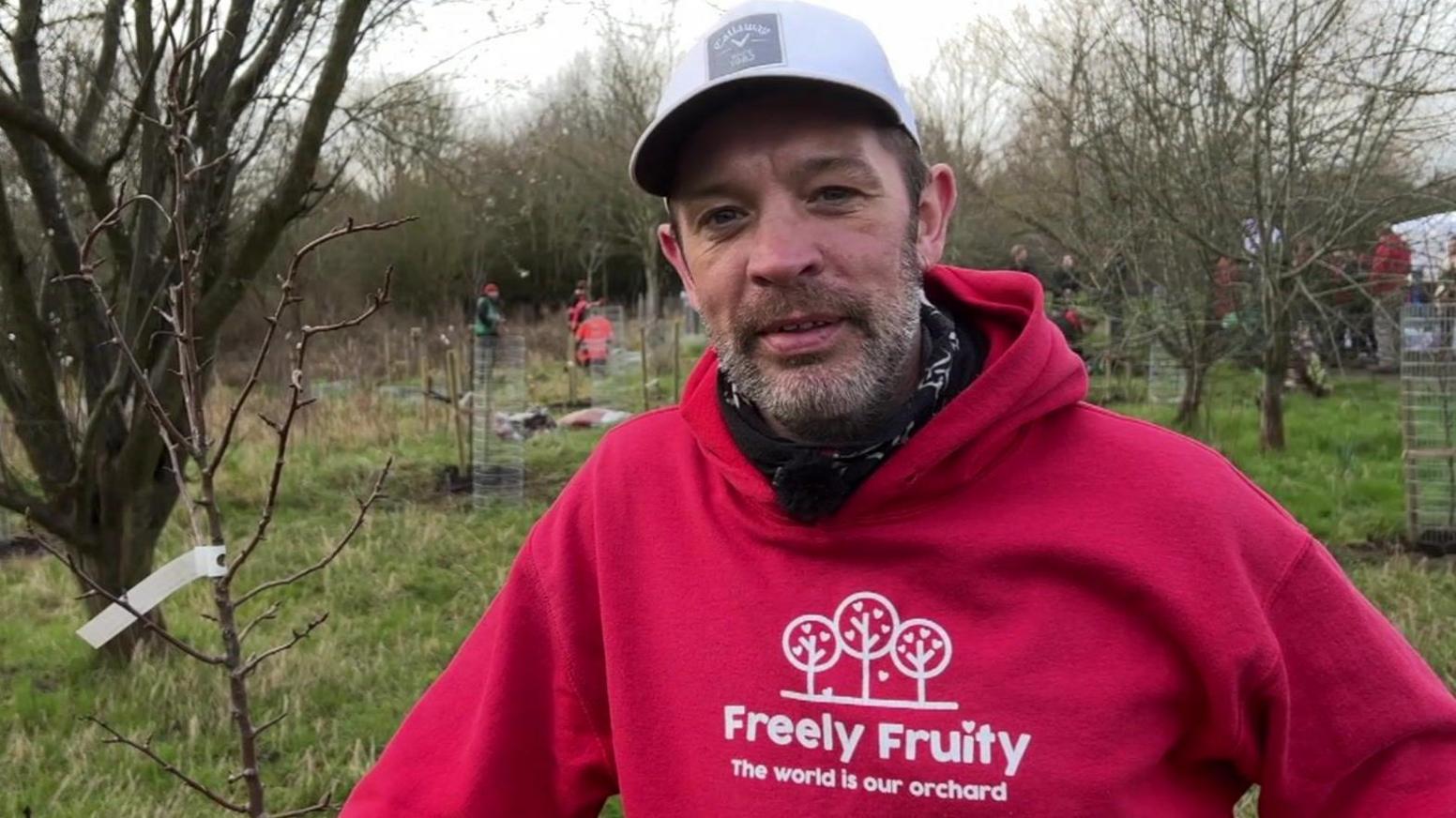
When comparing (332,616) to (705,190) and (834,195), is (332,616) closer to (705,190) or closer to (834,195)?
(705,190)

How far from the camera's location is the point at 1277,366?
10484 mm

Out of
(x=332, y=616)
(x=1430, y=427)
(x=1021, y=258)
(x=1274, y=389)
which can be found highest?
(x=1021, y=258)

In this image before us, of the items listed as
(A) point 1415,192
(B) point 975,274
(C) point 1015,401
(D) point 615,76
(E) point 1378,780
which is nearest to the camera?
(E) point 1378,780

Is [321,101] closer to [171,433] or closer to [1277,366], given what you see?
[171,433]

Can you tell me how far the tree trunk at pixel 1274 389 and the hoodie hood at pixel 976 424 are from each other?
943 centimetres

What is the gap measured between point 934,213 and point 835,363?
326 mm

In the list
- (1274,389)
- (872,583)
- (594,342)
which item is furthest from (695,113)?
(594,342)

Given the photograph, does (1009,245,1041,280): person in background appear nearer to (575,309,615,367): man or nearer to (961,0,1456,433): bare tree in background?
(961,0,1456,433): bare tree in background

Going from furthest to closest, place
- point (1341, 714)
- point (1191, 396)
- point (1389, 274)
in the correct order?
point (1191, 396) → point (1389, 274) → point (1341, 714)

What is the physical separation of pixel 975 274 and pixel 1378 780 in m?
0.89

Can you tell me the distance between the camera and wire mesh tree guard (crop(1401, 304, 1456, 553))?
25.2ft

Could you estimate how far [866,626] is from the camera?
1.62 metres

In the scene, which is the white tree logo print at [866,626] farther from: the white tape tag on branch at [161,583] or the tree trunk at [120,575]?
the tree trunk at [120,575]

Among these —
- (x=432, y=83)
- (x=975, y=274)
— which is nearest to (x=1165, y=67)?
(x=432, y=83)
